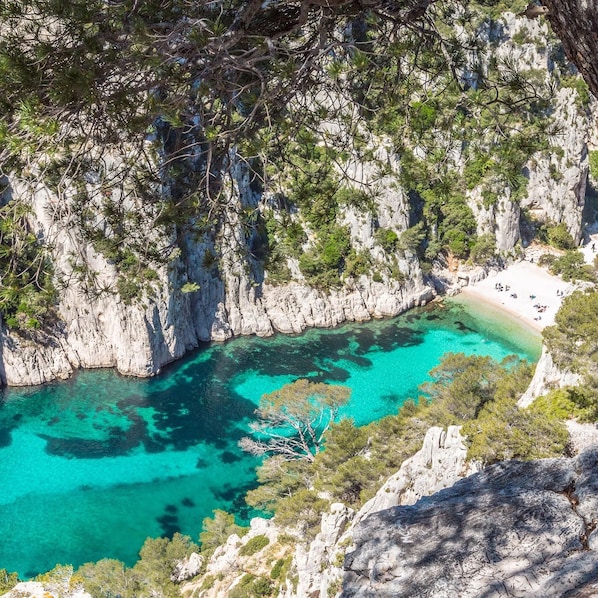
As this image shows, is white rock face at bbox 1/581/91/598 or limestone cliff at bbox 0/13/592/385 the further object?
limestone cliff at bbox 0/13/592/385

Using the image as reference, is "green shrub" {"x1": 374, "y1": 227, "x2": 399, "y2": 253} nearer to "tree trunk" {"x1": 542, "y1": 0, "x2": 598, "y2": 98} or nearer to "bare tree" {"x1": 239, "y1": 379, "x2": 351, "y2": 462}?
"bare tree" {"x1": 239, "y1": 379, "x2": 351, "y2": 462}

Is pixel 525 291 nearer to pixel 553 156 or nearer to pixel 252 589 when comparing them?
pixel 553 156

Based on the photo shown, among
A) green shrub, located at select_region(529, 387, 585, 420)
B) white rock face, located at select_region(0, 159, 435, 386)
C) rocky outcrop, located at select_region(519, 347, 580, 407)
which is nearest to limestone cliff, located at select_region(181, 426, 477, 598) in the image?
green shrub, located at select_region(529, 387, 585, 420)

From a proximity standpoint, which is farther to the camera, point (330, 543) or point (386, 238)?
point (386, 238)

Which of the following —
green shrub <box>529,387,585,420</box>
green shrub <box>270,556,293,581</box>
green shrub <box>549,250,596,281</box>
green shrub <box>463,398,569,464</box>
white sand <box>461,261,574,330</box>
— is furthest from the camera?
green shrub <box>549,250,596,281</box>

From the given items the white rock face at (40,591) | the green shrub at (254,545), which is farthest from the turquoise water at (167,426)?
the green shrub at (254,545)

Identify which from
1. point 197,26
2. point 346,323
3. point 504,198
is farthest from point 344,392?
point 504,198

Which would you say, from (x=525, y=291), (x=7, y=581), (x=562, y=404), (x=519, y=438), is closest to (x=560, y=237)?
(x=525, y=291)
